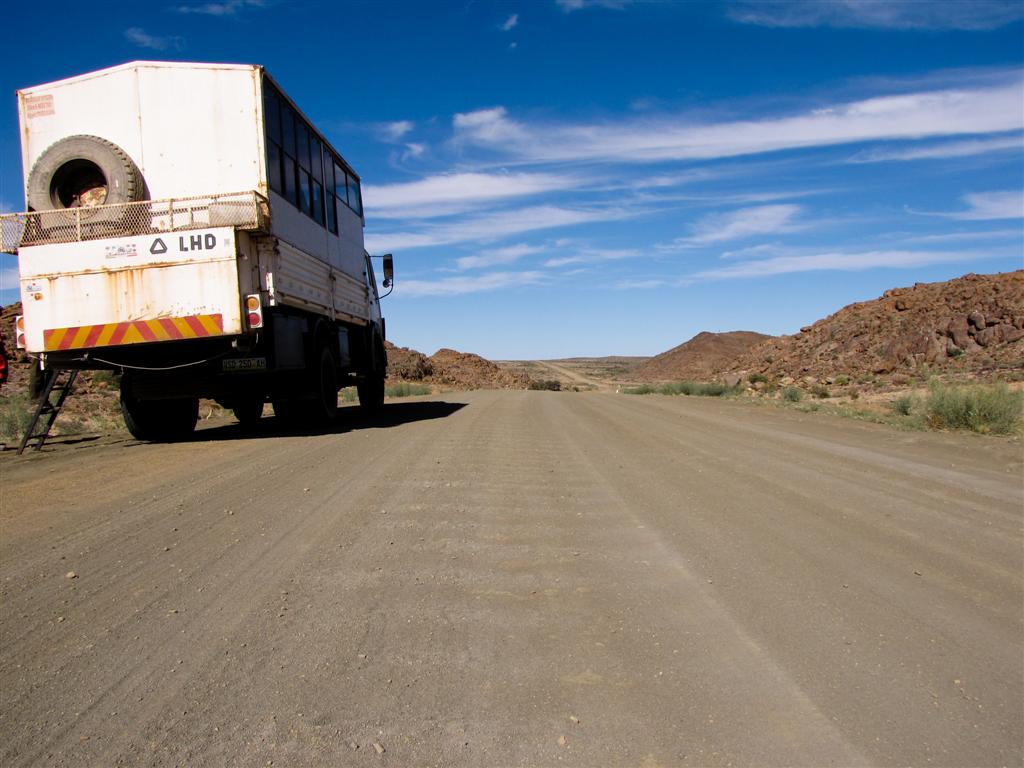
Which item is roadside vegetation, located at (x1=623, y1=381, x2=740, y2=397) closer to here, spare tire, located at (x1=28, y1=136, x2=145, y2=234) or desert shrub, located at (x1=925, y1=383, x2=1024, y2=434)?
desert shrub, located at (x1=925, y1=383, x2=1024, y2=434)

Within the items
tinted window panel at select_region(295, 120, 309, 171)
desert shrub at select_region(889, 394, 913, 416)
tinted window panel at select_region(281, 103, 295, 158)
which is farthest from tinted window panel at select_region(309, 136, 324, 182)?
desert shrub at select_region(889, 394, 913, 416)

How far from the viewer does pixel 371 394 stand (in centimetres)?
1945

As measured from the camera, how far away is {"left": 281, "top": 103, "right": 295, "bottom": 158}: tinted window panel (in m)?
11.8

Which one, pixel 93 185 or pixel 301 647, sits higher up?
pixel 93 185

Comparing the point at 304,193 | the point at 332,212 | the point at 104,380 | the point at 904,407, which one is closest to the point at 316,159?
the point at 304,193

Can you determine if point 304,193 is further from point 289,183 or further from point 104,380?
point 104,380

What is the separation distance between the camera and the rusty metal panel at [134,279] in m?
10.4

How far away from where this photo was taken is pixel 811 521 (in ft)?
20.7

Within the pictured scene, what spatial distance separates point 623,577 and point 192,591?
8.63 feet

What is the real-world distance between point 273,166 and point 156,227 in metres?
1.90

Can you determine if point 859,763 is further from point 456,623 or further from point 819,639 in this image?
point 456,623

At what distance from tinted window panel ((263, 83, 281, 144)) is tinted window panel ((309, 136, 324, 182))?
181 centimetres

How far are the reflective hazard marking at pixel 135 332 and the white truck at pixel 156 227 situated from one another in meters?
0.02

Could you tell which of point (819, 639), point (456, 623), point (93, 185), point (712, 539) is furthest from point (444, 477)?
point (93, 185)
